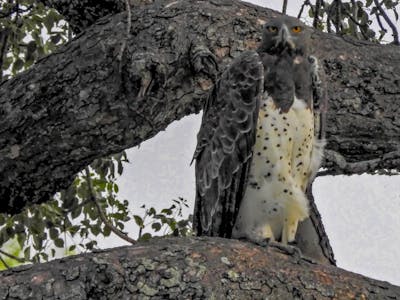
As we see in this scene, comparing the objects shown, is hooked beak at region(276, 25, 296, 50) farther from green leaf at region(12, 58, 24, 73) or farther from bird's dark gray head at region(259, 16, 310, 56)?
green leaf at region(12, 58, 24, 73)

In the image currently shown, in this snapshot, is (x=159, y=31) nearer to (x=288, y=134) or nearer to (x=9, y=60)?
(x=288, y=134)

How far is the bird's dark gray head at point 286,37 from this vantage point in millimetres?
5043

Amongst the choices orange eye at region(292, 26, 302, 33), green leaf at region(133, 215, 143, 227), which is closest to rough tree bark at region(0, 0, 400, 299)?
orange eye at region(292, 26, 302, 33)

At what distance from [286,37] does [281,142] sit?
56 cm

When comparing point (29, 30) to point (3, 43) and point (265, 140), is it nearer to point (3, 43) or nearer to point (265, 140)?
point (3, 43)

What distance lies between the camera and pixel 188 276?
3146 mm

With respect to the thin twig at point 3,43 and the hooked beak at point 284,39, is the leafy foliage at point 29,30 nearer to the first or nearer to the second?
the thin twig at point 3,43

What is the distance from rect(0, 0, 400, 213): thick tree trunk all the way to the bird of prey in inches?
8.3

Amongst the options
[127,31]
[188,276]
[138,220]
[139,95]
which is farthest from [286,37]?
[188,276]

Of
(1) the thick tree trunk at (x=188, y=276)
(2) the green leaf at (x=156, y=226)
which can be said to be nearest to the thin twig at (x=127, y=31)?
(1) the thick tree trunk at (x=188, y=276)

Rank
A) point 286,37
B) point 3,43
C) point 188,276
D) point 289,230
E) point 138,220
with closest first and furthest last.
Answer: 1. point 188,276
2. point 286,37
3. point 289,230
4. point 3,43
5. point 138,220

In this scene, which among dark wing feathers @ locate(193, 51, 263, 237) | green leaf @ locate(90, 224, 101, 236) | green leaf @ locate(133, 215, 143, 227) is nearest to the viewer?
dark wing feathers @ locate(193, 51, 263, 237)

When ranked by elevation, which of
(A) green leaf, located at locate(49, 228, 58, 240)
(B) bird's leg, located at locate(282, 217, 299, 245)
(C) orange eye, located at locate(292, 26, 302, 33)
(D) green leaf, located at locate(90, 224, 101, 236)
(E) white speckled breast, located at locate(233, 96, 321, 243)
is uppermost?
(C) orange eye, located at locate(292, 26, 302, 33)

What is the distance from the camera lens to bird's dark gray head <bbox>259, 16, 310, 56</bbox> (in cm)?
504
